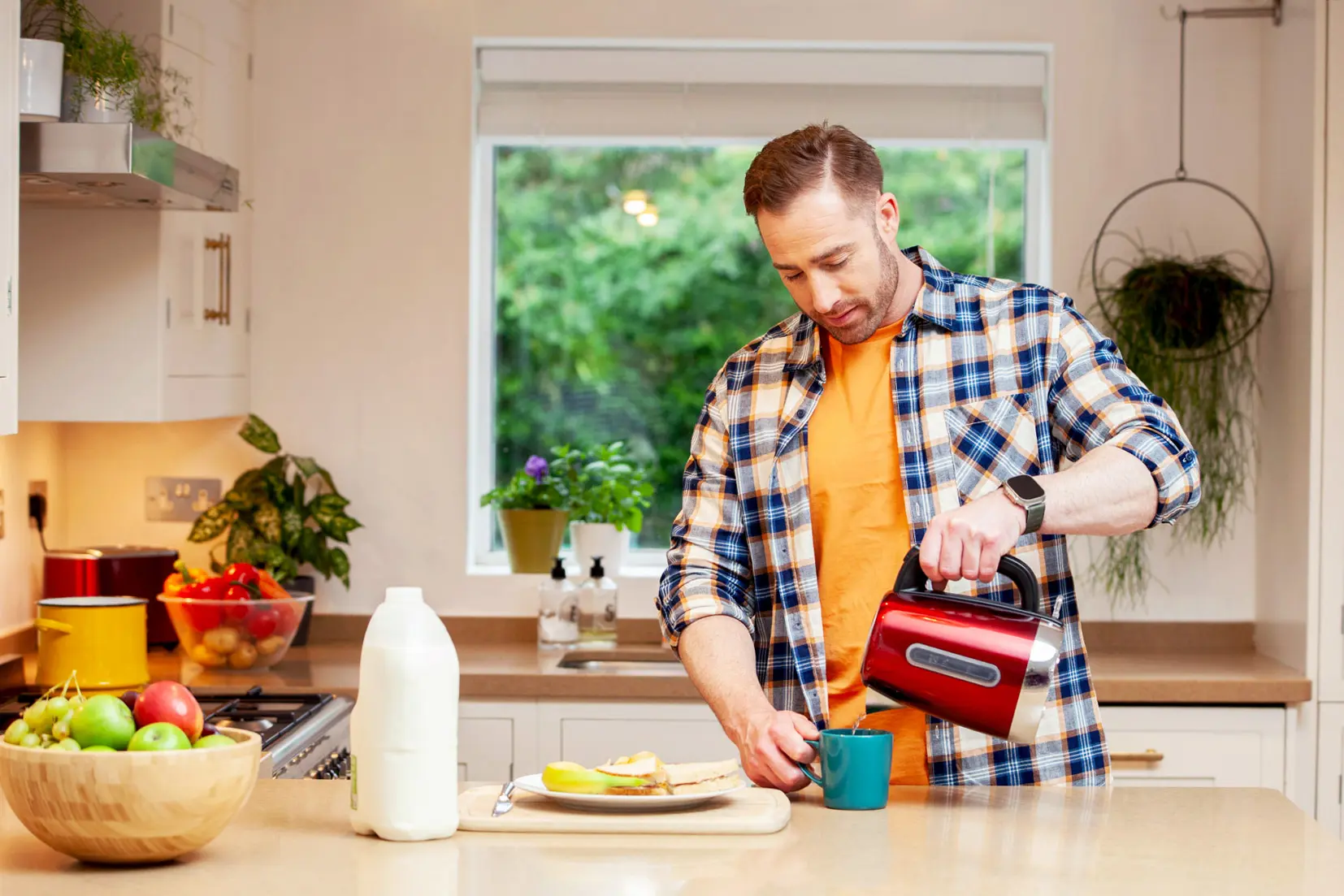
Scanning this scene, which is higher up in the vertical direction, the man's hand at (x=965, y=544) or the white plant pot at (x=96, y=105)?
the white plant pot at (x=96, y=105)

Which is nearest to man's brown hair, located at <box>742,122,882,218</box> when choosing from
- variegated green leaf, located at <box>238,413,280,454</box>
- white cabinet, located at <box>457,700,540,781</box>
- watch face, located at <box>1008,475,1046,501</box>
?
watch face, located at <box>1008,475,1046,501</box>

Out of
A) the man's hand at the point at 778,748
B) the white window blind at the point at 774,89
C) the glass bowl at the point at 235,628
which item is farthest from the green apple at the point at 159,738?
the white window blind at the point at 774,89

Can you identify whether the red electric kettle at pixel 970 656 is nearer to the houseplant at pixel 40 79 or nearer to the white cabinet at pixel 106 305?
the houseplant at pixel 40 79

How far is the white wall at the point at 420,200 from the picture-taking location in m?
3.22

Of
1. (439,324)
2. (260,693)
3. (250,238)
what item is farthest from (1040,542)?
(250,238)

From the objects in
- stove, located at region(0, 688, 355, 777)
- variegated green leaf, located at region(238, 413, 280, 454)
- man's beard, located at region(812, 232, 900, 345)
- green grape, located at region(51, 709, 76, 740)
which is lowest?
stove, located at region(0, 688, 355, 777)

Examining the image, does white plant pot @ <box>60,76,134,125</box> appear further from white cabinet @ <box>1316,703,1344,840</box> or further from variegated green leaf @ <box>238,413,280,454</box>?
white cabinet @ <box>1316,703,1344,840</box>

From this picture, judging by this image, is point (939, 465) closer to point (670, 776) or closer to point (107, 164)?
point (670, 776)

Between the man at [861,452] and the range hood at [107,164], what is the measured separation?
976mm

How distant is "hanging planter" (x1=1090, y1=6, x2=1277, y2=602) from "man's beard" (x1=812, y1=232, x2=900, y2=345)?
1.42 m

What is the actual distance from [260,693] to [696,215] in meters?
1.58

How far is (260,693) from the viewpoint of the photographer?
2568 mm

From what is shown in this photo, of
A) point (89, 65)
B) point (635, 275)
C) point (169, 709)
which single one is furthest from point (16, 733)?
point (635, 275)

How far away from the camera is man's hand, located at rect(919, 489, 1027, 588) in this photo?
56.0 inches
